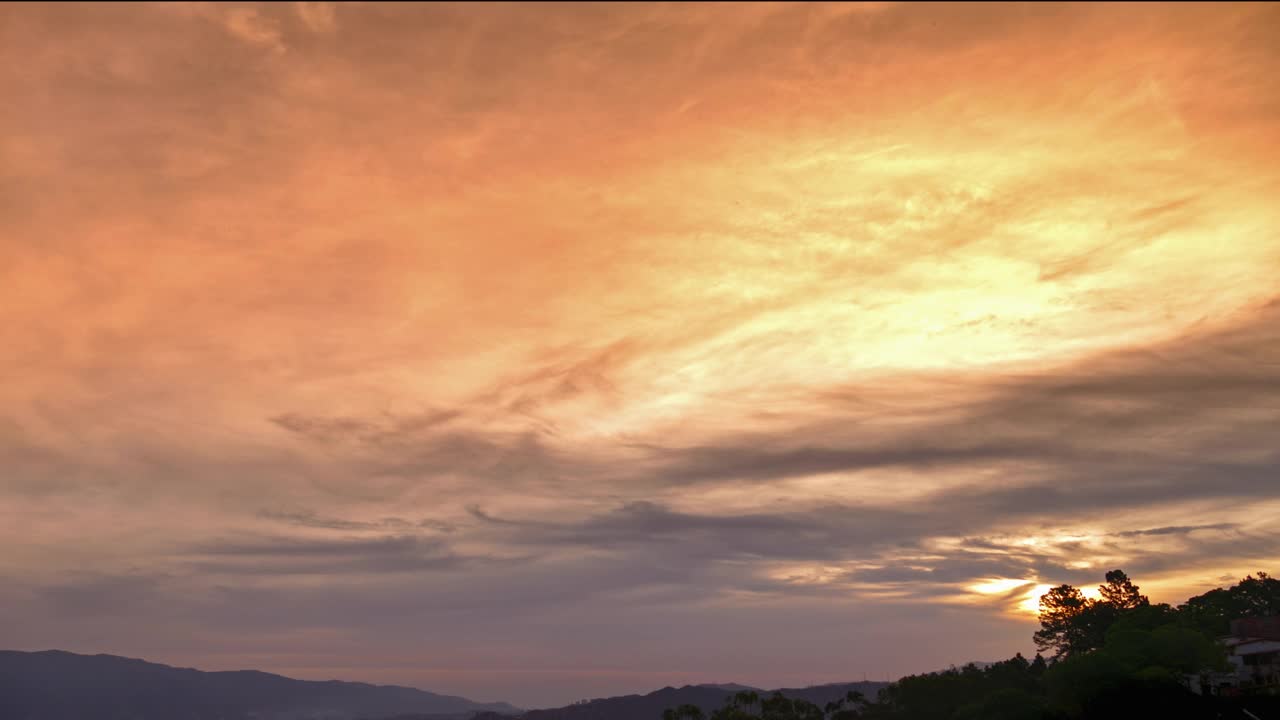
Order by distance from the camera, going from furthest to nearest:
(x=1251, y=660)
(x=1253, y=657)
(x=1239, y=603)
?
(x=1239, y=603)
(x=1251, y=660)
(x=1253, y=657)

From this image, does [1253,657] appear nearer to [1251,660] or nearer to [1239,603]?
[1251,660]

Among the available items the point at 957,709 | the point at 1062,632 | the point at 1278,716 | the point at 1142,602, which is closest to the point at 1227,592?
the point at 1142,602

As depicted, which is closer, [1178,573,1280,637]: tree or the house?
the house

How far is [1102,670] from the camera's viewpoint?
375 feet

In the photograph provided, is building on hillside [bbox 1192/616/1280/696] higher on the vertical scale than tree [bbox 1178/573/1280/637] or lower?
lower

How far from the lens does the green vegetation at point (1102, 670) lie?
10919cm

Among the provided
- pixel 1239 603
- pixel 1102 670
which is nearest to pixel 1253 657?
pixel 1102 670

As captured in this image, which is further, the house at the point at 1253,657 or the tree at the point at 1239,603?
the tree at the point at 1239,603

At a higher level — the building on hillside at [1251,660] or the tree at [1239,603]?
the tree at [1239,603]

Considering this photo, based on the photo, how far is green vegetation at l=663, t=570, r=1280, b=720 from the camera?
10919 centimetres

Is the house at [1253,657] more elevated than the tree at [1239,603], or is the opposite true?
the tree at [1239,603]

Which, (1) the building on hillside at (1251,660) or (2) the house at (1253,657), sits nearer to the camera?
(1) the building on hillside at (1251,660)

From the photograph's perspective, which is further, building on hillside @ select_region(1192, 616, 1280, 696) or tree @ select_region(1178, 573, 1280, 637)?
tree @ select_region(1178, 573, 1280, 637)

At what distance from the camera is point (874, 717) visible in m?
173
